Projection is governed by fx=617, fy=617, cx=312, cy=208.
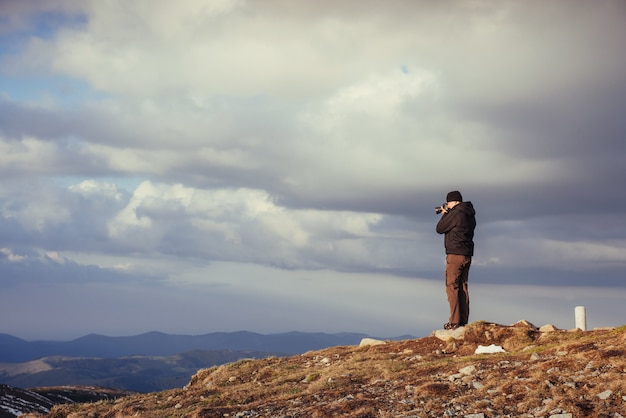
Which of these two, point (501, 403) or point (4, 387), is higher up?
point (501, 403)

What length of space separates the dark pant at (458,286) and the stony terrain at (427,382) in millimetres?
1005

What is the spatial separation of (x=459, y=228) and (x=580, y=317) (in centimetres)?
652

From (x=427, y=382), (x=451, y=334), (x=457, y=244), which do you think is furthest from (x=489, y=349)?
(x=427, y=382)

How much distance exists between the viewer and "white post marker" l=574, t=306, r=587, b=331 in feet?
82.2

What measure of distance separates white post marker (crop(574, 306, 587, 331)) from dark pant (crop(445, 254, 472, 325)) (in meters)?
4.47

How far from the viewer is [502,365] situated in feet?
56.7

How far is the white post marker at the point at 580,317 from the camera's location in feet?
82.2

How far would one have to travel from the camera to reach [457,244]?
24.3m

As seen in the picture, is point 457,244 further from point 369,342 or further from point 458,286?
point 369,342

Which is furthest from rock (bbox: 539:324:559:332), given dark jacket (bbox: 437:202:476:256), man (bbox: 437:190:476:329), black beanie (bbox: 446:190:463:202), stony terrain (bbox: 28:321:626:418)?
black beanie (bbox: 446:190:463:202)

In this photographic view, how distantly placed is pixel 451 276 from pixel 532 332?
370 cm

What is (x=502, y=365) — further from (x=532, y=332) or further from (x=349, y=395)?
(x=532, y=332)

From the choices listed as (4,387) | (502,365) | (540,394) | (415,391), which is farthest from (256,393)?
(4,387)

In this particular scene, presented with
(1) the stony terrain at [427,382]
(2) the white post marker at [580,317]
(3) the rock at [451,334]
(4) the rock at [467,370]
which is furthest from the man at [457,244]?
(4) the rock at [467,370]
